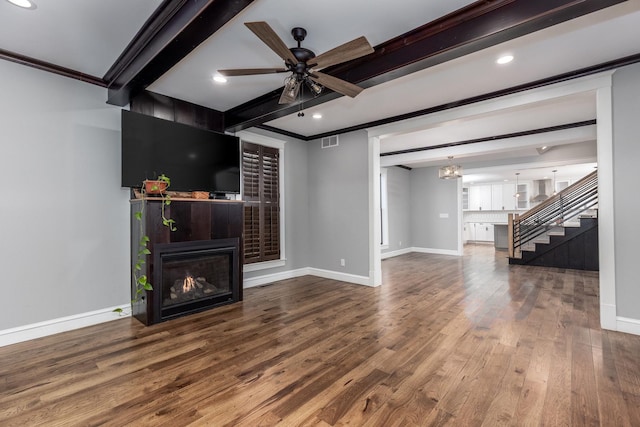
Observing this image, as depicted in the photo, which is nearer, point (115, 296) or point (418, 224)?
point (115, 296)

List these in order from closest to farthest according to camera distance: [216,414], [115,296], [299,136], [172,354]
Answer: [216,414], [172,354], [115,296], [299,136]

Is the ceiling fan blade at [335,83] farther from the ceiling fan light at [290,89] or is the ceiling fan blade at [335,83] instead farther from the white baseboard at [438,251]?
the white baseboard at [438,251]

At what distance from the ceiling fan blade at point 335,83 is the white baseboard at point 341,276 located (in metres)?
3.17

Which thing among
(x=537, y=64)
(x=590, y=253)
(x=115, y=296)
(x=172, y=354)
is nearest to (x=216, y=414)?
(x=172, y=354)

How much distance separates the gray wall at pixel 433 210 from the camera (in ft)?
27.5

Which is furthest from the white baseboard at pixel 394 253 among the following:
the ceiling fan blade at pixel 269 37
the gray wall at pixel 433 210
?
the ceiling fan blade at pixel 269 37

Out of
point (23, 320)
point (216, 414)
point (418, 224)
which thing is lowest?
point (216, 414)

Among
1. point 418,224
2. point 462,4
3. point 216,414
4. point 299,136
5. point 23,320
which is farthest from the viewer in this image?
point 418,224

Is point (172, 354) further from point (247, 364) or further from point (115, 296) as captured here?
point (115, 296)

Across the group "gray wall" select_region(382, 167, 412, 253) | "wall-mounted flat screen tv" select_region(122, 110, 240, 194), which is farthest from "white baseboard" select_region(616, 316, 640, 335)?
"gray wall" select_region(382, 167, 412, 253)

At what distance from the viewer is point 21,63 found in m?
2.80

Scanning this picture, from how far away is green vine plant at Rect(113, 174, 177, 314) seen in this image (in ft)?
10.2

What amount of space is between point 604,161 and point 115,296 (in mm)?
5502

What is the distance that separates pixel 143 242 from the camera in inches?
123
